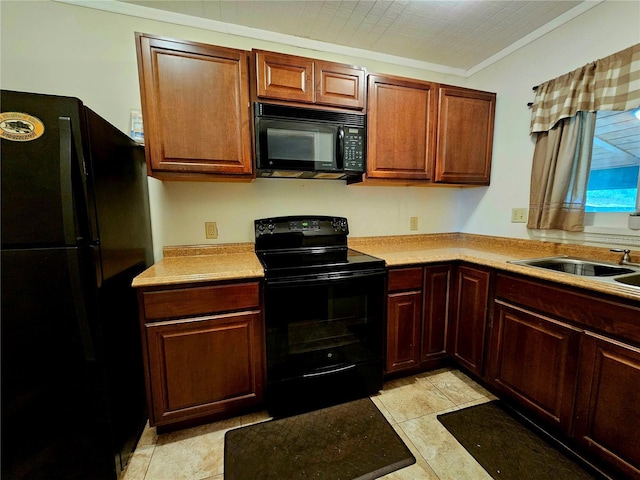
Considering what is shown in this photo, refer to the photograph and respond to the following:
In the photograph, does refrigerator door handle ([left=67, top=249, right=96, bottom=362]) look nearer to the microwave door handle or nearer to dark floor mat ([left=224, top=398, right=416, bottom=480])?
dark floor mat ([left=224, top=398, right=416, bottom=480])

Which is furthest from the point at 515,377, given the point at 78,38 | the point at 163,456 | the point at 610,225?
the point at 78,38

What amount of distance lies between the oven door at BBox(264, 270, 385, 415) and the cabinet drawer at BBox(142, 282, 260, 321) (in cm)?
12

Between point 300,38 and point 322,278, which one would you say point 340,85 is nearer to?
point 300,38

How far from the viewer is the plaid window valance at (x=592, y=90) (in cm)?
146

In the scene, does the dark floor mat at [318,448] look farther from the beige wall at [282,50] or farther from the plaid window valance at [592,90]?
the plaid window valance at [592,90]

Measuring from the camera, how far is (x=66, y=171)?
100 centimetres

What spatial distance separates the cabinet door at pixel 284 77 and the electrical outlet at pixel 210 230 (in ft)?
3.11

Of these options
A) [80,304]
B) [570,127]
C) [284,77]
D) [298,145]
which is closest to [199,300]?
[80,304]

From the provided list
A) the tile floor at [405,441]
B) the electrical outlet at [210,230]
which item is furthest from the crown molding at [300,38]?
the tile floor at [405,441]

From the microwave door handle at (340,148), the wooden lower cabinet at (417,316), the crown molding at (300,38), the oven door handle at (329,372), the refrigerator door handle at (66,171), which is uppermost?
the crown molding at (300,38)

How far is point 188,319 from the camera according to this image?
4.63 ft

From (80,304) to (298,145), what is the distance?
4.44 feet

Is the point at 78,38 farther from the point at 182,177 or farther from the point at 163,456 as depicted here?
the point at 163,456

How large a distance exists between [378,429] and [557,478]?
82 cm
